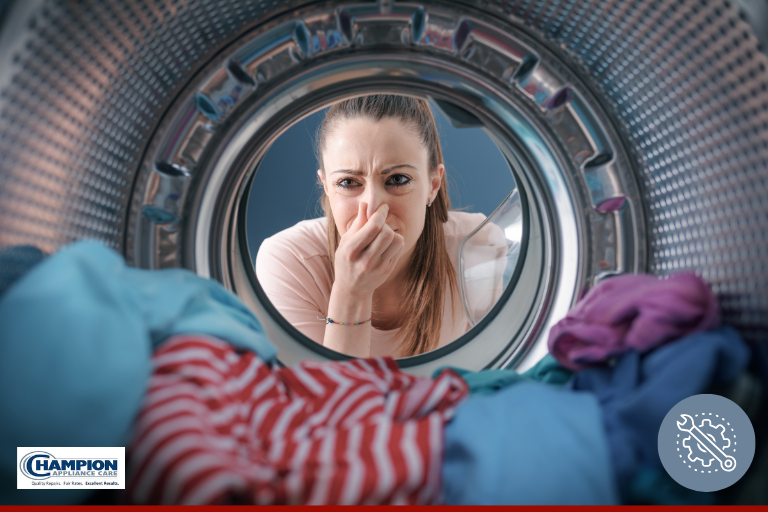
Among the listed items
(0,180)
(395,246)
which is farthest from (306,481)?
(395,246)

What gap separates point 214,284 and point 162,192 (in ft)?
0.56

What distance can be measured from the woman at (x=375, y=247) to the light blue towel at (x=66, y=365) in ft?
2.58

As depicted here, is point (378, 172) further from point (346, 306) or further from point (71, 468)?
point (71, 468)

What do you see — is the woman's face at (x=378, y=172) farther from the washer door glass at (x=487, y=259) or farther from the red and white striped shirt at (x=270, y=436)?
the red and white striped shirt at (x=270, y=436)

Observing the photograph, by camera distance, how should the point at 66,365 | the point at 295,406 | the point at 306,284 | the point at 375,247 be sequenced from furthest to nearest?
the point at 306,284, the point at 375,247, the point at 295,406, the point at 66,365

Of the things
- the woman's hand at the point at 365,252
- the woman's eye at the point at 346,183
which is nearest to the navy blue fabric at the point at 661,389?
the woman's hand at the point at 365,252

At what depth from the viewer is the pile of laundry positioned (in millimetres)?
298

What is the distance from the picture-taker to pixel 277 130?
0.70 m

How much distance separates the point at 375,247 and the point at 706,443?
0.82 m

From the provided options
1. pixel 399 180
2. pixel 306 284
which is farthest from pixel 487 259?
pixel 306 284

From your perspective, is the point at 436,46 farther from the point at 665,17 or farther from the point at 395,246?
the point at 395,246

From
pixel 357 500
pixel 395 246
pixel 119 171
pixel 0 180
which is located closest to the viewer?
pixel 357 500

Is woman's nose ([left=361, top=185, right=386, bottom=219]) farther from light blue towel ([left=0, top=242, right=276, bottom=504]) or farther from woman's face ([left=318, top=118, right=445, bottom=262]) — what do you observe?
light blue towel ([left=0, top=242, right=276, bottom=504])

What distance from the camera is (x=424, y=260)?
1556mm
